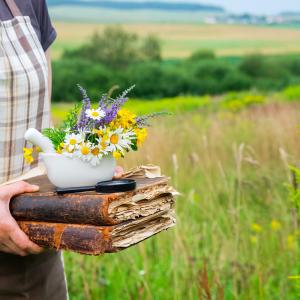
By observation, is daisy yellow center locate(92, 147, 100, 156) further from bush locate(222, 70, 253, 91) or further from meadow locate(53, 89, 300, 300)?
bush locate(222, 70, 253, 91)

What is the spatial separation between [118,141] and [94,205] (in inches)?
7.3

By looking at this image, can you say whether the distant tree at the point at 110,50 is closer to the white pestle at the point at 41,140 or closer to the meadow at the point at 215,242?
the meadow at the point at 215,242

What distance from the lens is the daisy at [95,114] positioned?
5.73 ft

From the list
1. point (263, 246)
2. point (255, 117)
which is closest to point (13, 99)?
point (263, 246)

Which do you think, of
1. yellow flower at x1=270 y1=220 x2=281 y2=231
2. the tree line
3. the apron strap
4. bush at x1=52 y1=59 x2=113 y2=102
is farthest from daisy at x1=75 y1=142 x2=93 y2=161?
the tree line

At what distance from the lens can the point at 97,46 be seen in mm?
30156

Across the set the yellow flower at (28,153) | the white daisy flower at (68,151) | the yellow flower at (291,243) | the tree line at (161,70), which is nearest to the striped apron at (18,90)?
the yellow flower at (28,153)

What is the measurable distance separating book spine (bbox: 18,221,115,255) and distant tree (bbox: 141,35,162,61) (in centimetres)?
2632

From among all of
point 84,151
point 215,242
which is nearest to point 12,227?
point 84,151

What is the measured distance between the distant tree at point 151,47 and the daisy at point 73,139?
26.3 metres

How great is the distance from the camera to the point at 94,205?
5.41 feet

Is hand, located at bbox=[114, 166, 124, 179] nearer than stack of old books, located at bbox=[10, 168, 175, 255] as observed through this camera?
No

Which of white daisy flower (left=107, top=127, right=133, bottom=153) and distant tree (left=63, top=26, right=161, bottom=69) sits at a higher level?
distant tree (left=63, top=26, right=161, bottom=69)

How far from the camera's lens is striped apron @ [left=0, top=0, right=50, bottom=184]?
2.13 m
